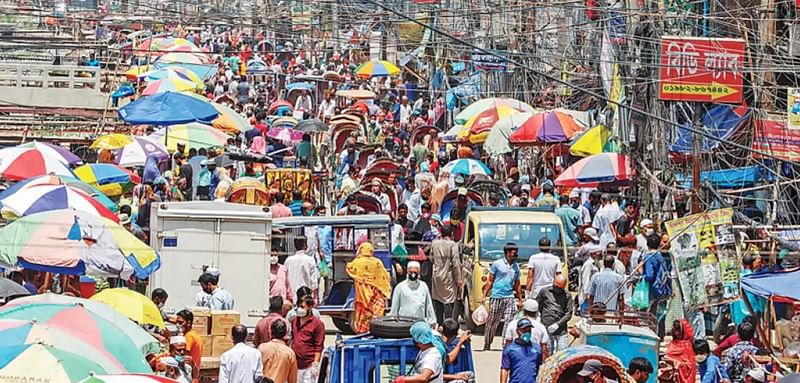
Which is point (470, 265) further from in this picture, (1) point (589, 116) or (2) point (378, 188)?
(1) point (589, 116)

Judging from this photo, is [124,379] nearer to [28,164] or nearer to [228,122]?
[28,164]

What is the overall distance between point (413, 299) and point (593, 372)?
4677mm

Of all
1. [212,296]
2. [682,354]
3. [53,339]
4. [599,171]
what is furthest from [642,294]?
[53,339]

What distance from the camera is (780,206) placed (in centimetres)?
1967

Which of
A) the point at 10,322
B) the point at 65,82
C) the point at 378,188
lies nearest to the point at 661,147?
the point at 378,188

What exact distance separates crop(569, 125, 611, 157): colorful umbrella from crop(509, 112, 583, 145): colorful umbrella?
67cm

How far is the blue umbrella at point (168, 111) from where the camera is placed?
79.5 ft

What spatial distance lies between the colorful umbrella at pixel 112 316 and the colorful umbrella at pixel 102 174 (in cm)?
1026

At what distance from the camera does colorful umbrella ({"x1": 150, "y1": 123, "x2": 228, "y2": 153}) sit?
26281 millimetres

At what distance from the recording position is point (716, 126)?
2106 centimetres

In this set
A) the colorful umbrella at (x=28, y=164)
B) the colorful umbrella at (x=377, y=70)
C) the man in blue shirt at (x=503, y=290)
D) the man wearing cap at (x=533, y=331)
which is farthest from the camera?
the colorful umbrella at (x=377, y=70)

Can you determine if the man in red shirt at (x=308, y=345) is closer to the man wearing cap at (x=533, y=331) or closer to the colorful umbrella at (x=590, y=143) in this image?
the man wearing cap at (x=533, y=331)

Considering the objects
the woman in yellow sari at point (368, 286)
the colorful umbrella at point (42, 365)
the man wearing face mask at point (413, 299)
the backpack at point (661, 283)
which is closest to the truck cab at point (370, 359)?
the colorful umbrella at point (42, 365)

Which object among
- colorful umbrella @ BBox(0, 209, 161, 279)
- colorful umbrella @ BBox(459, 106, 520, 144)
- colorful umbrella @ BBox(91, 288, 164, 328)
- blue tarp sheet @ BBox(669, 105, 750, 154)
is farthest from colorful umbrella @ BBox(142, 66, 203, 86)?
colorful umbrella @ BBox(91, 288, 164, 328)
